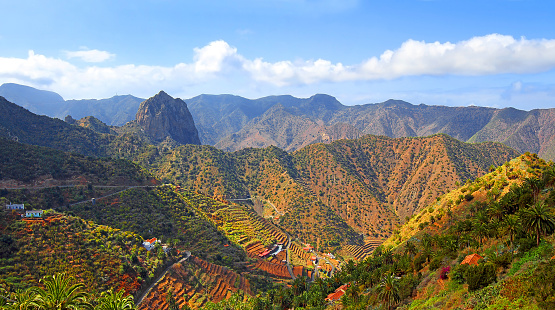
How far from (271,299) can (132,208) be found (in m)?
49.6

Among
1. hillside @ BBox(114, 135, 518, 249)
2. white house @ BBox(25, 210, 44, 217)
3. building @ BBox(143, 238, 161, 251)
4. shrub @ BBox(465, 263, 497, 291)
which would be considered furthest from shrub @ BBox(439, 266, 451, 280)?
hillside @ BBox(114, 135, 518, 249)

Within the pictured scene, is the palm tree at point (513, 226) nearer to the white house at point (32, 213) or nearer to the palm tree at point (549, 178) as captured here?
the palm tree at point (549, 178)

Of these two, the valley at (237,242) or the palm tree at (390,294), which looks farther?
the palm tree at (390,294)

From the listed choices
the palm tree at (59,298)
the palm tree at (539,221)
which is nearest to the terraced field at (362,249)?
the palm tree at (539,221)

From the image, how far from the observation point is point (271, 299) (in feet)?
224

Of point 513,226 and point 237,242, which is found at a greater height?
point 513,226

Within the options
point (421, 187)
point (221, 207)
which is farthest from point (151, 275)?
point (421, 187)

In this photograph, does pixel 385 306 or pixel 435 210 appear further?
pixel 435 210

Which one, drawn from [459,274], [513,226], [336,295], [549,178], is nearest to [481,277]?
[459,274]

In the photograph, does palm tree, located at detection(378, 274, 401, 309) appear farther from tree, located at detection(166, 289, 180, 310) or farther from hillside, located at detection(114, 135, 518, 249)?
hillside, located at detection(114, 135, 518, 249)

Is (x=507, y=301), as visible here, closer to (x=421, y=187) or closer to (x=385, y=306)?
(x=385, y=306)

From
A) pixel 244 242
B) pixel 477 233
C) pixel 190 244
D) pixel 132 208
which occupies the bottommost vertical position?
pixel 244 242

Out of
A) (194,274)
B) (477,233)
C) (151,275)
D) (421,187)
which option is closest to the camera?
(477,233)

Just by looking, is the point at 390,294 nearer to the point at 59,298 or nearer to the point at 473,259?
the point at 473,259
